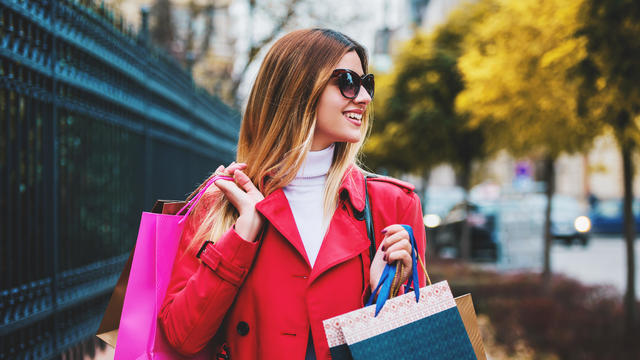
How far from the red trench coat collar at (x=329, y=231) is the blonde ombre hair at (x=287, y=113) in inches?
2.9

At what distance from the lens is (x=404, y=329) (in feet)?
4.71

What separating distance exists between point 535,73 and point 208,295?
5922mm

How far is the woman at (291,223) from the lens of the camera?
1588 mm

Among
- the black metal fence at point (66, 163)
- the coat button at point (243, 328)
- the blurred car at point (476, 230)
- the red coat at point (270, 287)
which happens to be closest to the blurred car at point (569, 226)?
the blurred car at point (476, 230)

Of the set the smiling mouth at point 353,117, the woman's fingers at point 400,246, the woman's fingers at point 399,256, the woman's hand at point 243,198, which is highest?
the smiling mouth at point 353,117

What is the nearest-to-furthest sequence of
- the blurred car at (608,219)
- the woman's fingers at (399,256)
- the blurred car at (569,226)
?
1. the woman's fingers at (399,256)
2. the blurred car at (569,226)
3. the blurred car at (608,219)

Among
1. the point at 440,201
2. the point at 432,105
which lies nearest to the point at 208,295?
the point at 432,105

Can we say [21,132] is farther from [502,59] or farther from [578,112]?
[502,59]

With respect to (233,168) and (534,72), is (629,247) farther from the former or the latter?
(233,168)

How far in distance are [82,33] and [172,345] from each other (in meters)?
1.92

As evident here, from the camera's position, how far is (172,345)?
161 cm

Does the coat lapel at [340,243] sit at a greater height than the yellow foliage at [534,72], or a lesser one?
lesser

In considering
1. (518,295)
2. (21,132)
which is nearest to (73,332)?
(21,132)

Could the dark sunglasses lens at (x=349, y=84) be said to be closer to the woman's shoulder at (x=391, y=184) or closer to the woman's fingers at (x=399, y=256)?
the woman's shoulder at (x=391, y=184)
